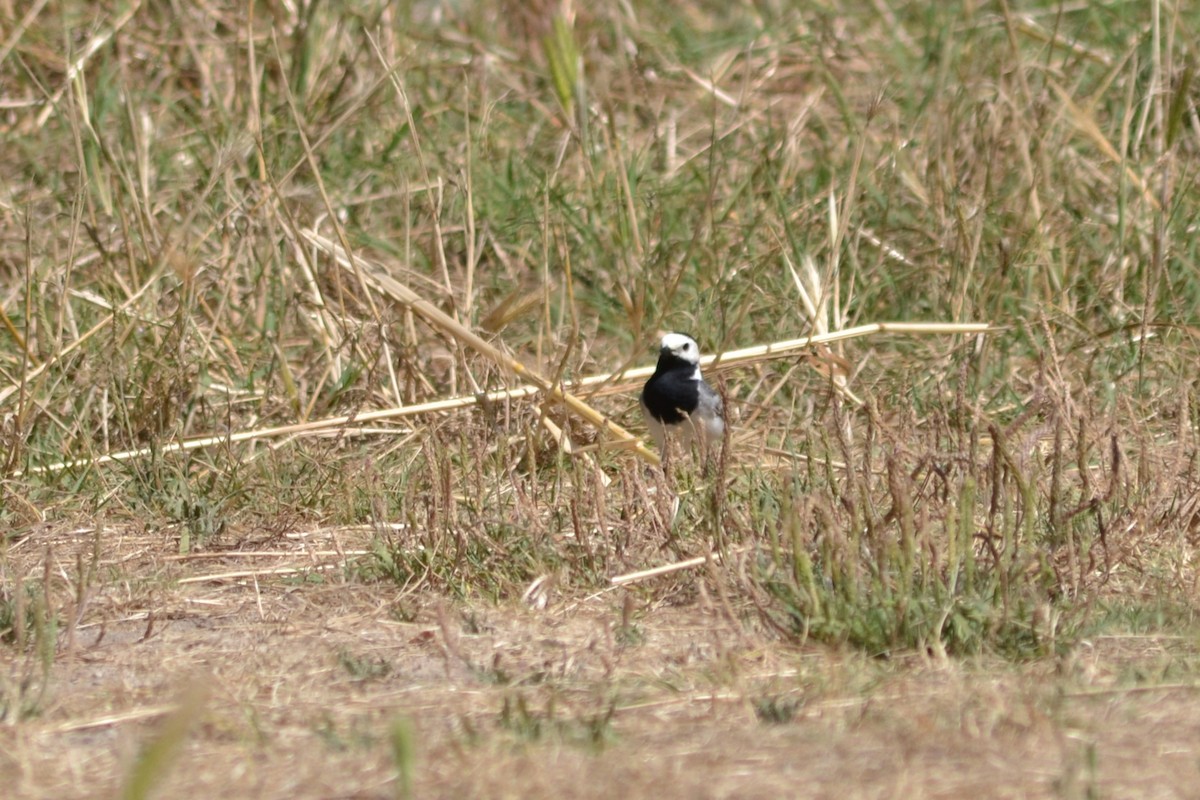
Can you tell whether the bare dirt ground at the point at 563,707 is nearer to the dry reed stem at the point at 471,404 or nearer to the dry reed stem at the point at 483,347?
the dry reed stem at the point at 471,404

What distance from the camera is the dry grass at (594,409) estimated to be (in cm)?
244

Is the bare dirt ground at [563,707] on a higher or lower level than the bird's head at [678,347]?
lower

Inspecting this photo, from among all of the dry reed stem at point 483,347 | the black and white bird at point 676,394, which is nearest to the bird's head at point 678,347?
the black and white bird at point 676,394

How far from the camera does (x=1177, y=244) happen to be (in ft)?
15.7

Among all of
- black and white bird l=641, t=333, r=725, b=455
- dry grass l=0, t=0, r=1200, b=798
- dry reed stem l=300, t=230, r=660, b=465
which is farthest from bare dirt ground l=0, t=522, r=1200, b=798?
black and white bird l=641, t=333, r=725, b=455

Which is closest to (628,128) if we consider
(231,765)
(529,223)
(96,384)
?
(529,223)

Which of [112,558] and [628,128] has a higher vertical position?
[628,128]

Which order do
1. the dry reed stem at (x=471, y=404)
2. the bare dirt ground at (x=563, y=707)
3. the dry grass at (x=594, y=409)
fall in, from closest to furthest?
the bare dirt ground at (x=563, y=707), the dry grass at (x=594, y=409), the dry reed stem at (x=471, y=404)

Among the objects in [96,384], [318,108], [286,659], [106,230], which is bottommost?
[286,659]

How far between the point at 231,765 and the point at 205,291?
8.16ft

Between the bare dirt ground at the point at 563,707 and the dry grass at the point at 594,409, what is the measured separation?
1 centimetres

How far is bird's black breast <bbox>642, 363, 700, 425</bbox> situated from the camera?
413 centimetres

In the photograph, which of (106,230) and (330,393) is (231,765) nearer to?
(330,393)

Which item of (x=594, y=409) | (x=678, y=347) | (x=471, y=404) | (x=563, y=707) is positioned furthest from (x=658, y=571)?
(x=594, y=409)
